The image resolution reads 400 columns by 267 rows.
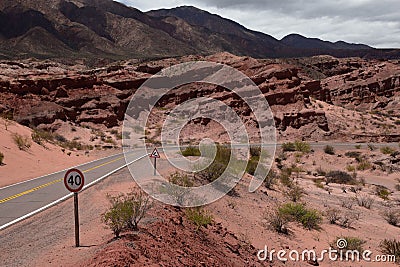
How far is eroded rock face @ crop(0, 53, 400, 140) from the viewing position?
1642 inches

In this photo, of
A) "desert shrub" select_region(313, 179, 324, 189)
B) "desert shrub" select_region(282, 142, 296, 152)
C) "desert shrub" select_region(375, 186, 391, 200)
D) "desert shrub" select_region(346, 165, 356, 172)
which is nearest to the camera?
"desert shrub" select_region(375, 186, 391, 200)

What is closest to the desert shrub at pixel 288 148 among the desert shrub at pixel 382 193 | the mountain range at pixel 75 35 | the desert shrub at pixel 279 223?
the desert shrub at pixel 382 193

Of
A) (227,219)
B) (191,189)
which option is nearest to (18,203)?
(191,189)

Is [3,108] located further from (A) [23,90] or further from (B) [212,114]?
(B) [212,114]

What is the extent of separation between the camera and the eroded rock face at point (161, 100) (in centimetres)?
4171

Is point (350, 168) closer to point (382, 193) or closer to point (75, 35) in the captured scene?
point (382, 193)

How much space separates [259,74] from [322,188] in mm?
32647

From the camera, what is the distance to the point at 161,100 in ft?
186

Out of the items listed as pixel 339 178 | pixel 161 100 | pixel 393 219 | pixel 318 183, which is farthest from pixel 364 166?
pixel 161 100

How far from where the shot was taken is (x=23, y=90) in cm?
4334

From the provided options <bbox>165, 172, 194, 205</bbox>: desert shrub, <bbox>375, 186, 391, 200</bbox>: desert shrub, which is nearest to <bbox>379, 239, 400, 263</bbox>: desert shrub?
<bbox>165, 172, 194, 205</bbox>: desert shrub

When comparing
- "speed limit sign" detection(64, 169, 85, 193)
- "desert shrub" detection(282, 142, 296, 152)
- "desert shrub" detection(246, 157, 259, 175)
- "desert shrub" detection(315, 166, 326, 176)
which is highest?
"speed limit sign" detection(64, 169, 85, 193)

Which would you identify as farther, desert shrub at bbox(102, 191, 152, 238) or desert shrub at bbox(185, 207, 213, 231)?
desert shrub at bbox(185, 207, 213, 231)

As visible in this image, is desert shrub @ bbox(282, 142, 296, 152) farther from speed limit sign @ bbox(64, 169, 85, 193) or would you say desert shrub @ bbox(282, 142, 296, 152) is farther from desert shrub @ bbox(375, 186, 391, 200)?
speed limit sign @ bbox(64, 169, 85, 193)
